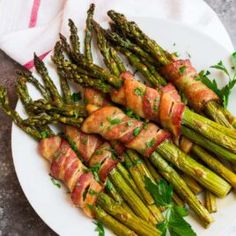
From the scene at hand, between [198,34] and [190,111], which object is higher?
[198,34]

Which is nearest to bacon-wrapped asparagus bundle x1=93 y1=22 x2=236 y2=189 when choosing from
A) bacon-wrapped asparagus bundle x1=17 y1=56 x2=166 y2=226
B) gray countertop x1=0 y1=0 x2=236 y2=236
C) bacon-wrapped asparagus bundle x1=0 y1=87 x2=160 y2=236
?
bacon-wrapped asparagus bundle x1=17 y1=56 x2=166 y2=226

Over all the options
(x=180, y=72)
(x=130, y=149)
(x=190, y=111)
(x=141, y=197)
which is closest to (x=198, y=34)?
(x=180, y=72)

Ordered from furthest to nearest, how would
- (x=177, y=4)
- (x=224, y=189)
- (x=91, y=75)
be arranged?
1. (x=177, y=4)
2. (x=91, y=75)
3. (x=224, y=189)

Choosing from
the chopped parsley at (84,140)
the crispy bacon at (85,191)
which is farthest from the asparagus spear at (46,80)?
the crispy bacon at (85,191)

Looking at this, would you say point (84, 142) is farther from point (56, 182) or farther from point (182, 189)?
point (182, 189)

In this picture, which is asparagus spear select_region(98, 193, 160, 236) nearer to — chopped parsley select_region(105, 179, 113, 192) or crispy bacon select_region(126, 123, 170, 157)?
chopped parsley select_region(105, 179, 113, 192)

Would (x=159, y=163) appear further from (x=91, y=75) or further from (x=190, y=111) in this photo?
(x=91, y=75)

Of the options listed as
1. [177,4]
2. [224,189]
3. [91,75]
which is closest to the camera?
[224,189]
